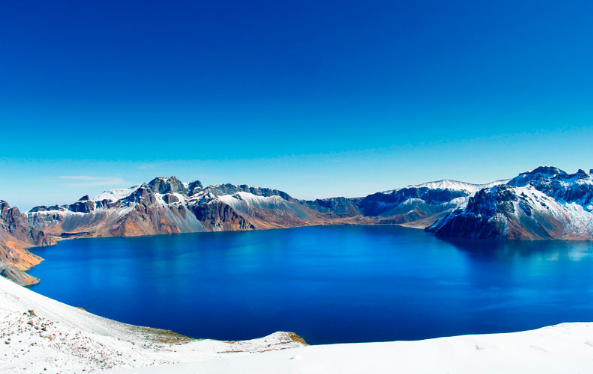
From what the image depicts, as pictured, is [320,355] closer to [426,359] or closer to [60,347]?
[426,359]

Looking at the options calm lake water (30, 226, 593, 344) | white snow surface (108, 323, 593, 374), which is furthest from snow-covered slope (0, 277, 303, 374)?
calm lake water (30, 226, 593, 344)

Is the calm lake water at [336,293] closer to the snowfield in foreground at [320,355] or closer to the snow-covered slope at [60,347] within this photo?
the snow-covered slope at [60,347]

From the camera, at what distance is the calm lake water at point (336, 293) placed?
6706cm

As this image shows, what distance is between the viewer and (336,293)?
94.2 metres

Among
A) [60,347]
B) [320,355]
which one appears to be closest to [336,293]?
[60,347]

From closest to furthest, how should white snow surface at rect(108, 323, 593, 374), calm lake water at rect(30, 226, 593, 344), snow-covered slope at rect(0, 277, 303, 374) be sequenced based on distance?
1. white snow surface at rect(108, 323, 593, 374)
2. snow-covered slope at rect(0, 277, 303, 374)
3. calm lake water at rect(30, 226, 593, 344)

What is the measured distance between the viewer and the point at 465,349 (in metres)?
24.0

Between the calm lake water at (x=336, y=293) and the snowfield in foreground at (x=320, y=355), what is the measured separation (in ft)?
106

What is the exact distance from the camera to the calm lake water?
6706cm

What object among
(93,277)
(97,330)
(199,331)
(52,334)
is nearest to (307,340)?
(199,331)

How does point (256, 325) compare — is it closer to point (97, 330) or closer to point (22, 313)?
point (97, 330)

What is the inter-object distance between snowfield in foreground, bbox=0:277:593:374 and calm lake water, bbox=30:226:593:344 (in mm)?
32458

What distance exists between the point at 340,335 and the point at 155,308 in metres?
48.9

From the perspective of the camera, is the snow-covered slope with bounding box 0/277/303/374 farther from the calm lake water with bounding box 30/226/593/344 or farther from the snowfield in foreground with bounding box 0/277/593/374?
the calm lake water with bounding box 30/226/593/344
